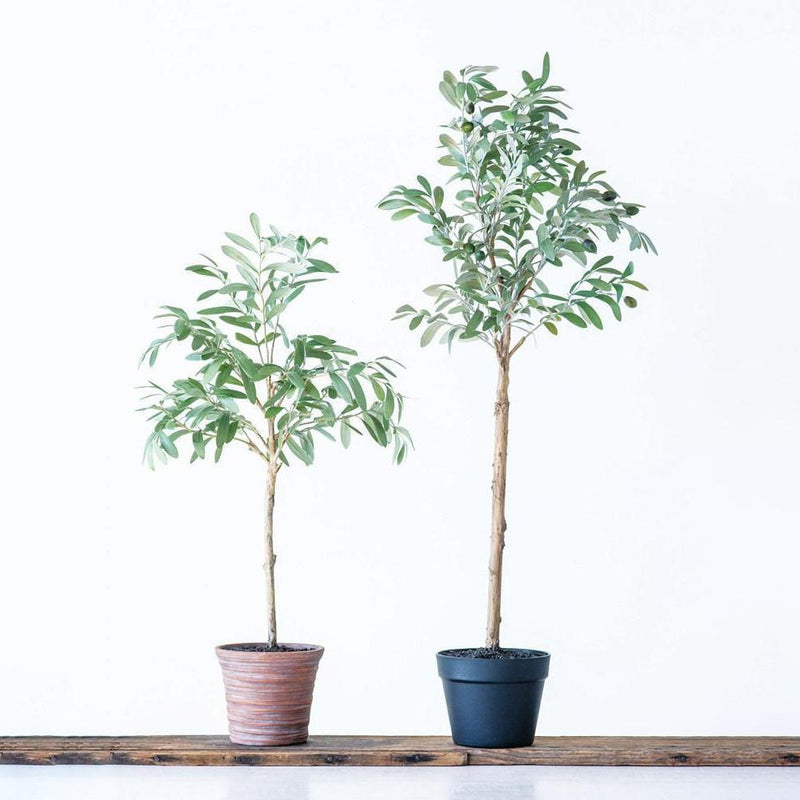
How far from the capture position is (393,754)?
2.40m

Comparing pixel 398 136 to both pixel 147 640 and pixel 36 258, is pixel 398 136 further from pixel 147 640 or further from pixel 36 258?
pixel 147 640

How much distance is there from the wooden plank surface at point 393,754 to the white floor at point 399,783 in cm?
2

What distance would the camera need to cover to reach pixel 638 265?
2.87 metres

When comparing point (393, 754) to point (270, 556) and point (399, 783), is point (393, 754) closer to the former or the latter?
point (399, 783)

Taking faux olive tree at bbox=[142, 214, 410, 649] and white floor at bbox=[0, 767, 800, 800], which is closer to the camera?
white floor at bbox=[0, 767, 800, 800]

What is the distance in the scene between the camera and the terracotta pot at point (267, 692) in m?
2.40

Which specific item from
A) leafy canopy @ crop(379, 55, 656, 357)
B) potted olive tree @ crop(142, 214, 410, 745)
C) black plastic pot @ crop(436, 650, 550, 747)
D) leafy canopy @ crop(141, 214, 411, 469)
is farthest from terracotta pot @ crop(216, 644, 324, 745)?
leafy canopy @ crop(379, 55, 656, 357)

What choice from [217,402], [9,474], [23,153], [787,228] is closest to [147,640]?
[9,474]

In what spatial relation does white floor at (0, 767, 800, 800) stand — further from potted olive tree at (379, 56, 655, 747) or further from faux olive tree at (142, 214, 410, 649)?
faux olive tree at (142, 214, 410, 649)

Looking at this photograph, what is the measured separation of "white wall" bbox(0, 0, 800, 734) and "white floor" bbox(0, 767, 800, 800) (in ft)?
1.51

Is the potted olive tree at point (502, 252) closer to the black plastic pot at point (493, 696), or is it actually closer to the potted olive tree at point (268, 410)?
the black plastic pot at point (493, 696)

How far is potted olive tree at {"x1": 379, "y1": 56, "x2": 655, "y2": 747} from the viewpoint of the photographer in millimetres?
2385

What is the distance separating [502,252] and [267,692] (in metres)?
1.11

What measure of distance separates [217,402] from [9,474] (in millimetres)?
773
